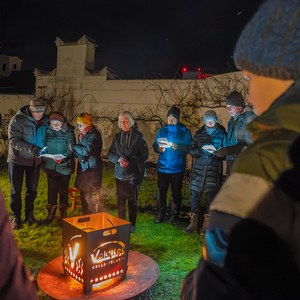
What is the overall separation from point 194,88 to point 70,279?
8.76 meters

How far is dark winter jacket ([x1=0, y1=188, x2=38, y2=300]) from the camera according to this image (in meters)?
0.69

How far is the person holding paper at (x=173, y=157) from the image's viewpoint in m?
5.28

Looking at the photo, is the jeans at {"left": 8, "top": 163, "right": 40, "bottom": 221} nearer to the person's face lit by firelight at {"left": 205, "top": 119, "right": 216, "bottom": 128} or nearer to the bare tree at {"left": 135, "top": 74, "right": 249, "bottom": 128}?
the person's face lit by firelight at {"left": 205, "top": 119, "right": 216, "bottom": 128}

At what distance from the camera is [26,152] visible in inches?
189

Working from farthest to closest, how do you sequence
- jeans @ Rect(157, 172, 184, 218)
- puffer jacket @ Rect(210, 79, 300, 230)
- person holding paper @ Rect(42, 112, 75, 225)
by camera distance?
jeans @ Rect(157, 172, 184, 218)
person holding paper @ Rect(42, 112, 75, 225)
puffer jacket @ Rect(210, 79, 300, 230)

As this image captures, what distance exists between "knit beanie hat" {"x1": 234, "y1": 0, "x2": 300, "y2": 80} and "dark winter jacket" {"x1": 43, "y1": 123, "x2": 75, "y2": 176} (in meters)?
4.59

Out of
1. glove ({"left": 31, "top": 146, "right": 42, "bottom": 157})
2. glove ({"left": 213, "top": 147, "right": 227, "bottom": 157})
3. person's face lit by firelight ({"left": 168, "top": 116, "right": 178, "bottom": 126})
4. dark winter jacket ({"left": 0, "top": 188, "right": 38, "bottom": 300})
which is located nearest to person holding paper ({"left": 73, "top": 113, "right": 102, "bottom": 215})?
glove ({"left": 31, "top": 146, "right": 42, "bottom": 157})

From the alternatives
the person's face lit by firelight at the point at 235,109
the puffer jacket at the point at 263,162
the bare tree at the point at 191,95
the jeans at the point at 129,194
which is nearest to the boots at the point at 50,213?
the jeans at the point at 129,194

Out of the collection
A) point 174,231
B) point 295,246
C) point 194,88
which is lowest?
point 174,231

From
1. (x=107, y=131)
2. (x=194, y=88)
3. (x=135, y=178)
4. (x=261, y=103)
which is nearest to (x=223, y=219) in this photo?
(x=261, y=103)

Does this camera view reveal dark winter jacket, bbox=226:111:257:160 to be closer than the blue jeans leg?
Yes

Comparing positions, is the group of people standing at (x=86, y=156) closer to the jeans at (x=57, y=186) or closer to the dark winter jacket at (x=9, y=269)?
the jeans at (x=57, y=186)

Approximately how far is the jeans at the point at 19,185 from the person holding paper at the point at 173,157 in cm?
237

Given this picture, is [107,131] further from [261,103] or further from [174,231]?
[261,103]
